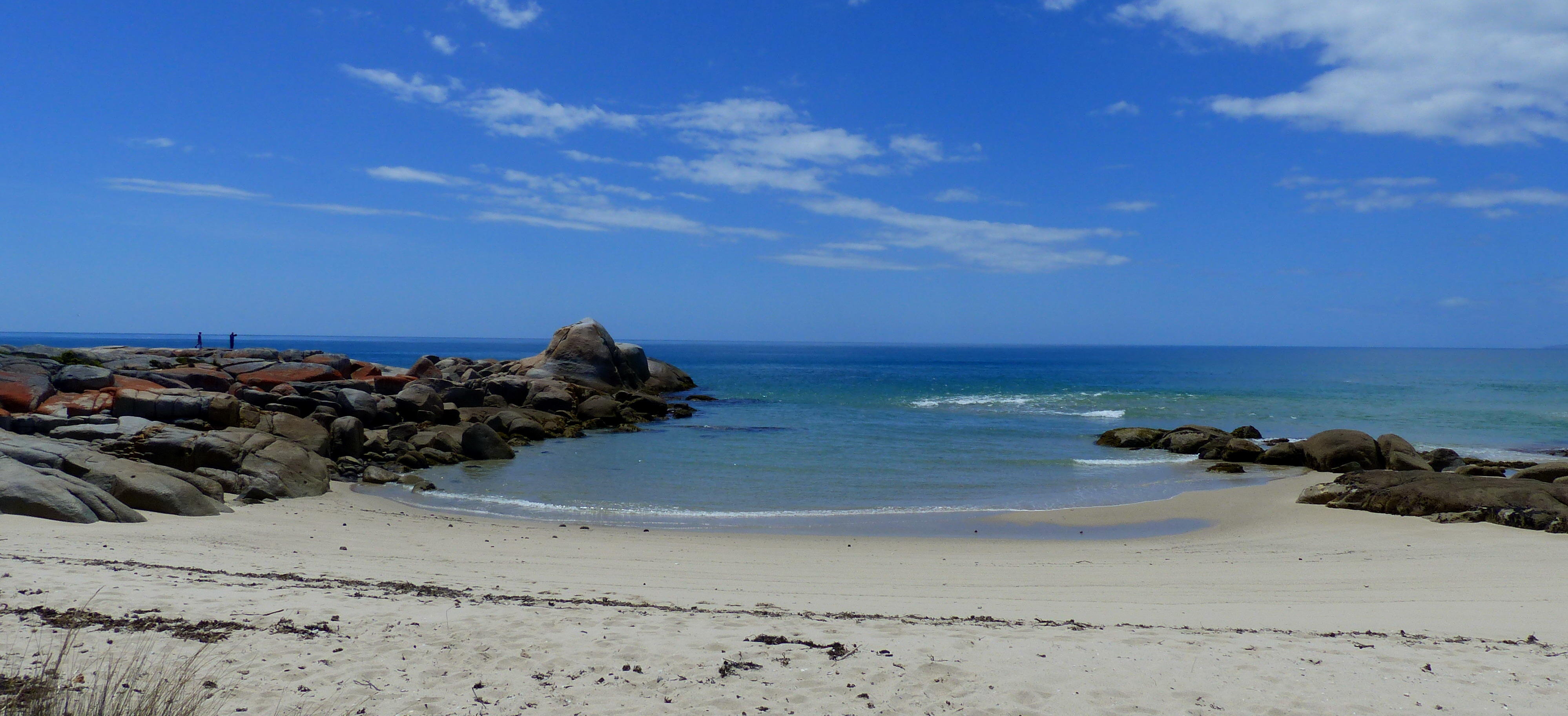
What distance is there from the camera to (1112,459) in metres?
24.6

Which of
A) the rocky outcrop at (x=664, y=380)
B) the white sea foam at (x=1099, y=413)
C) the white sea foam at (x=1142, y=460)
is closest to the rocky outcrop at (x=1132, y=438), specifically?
the white sea foam at (x=1142, y=460)

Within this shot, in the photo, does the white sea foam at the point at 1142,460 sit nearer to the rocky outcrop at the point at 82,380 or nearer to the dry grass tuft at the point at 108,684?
the dry grass tuft at the point at 108,684

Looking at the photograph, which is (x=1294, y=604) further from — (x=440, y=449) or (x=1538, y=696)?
(x=440, y=449)

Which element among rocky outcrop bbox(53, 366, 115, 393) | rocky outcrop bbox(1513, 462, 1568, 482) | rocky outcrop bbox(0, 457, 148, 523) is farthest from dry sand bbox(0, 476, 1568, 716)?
rocky outcrop bbox(53, 366, 115, 393)

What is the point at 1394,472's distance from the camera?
16469mm

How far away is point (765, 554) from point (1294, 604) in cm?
645

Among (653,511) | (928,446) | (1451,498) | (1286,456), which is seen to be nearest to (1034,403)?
(928,446)

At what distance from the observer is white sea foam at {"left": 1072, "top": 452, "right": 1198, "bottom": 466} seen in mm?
23672

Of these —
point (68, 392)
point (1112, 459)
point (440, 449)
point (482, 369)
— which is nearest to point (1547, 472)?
point (1112, 459)

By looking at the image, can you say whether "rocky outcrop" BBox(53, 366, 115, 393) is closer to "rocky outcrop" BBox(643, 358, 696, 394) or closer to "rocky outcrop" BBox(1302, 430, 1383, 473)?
"rocky outcrop" BBox(643, 358, 696, 394)

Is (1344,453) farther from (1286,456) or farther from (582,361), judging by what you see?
(582,361)

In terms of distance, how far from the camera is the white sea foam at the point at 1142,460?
2367 cm

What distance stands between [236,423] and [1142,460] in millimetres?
22799

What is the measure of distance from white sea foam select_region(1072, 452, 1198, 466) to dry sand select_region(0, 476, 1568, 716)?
34.2ft
